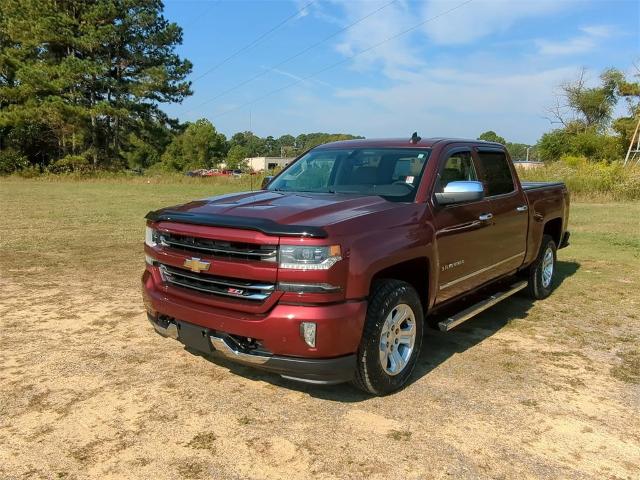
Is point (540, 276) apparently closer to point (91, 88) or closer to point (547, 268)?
point (547, 268)

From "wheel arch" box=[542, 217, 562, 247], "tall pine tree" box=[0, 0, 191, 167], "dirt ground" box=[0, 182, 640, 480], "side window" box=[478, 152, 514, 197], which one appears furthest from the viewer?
"tall pine tree" box=[0, 0, 191, 167]

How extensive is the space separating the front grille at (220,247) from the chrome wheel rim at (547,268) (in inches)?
177

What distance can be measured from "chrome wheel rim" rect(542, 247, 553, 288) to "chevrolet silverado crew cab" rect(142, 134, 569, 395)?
5.62ft

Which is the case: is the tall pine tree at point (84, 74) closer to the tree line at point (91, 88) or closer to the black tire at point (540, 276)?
the tree line at point (91, 88)

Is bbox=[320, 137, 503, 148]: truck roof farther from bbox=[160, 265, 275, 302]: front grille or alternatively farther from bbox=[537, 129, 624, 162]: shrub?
bbox=[537, 129, 624, 162]: shrub

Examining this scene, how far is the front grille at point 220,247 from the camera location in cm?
333

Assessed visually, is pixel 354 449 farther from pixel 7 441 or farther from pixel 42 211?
pixel 42 211

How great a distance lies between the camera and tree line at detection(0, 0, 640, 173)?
3888 cm

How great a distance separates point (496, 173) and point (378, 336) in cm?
283

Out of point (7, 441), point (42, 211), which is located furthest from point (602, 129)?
point (7, 441)

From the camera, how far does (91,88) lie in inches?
1636

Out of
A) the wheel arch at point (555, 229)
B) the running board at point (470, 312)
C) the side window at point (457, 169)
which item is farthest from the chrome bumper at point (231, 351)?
the wheel arch at point (555, 229)

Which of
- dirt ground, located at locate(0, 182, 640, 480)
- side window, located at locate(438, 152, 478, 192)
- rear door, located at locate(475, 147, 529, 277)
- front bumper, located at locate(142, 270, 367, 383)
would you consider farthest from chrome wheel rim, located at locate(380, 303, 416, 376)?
rear door, located at locate(475, 147, 529, 277)

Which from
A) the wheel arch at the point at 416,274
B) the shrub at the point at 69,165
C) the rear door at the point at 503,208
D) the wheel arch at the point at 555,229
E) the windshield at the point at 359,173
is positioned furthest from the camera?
the shrub at the point at 69,165
